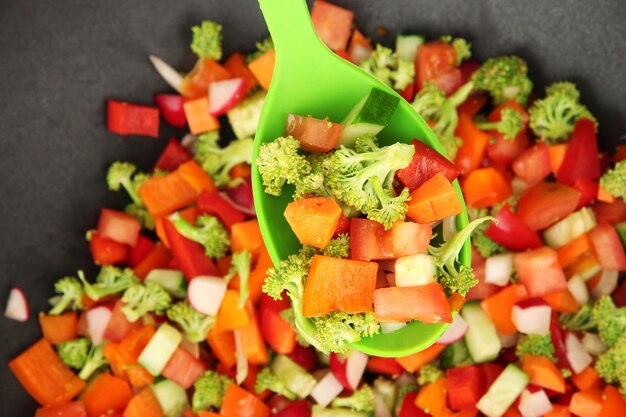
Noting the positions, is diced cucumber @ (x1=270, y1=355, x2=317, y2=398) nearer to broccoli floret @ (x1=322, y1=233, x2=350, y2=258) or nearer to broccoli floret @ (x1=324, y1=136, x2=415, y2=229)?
broccoli floret @ (x1=322, y1=233, x2=350, y2=258)

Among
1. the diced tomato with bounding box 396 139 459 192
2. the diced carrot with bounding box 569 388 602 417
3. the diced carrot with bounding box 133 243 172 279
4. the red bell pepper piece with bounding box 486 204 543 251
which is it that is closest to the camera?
the diced tomato with bounding box 396 139 459 192

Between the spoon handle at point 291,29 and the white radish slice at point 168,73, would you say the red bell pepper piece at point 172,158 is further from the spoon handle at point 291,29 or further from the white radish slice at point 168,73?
the spoon handle at point 291,29

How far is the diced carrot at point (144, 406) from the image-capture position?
3.43m

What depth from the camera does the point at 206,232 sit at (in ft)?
11.5

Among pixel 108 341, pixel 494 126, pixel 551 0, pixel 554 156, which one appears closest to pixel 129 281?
pixel 108 341

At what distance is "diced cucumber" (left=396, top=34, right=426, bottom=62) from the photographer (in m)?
3.64

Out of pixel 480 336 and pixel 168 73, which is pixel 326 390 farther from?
pixel 168 73

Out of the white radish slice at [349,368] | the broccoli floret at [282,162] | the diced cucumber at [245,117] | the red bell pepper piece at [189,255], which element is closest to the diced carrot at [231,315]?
the red bell pepper piece at [189,255]

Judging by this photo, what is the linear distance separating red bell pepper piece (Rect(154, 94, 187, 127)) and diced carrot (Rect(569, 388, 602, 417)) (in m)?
2.39

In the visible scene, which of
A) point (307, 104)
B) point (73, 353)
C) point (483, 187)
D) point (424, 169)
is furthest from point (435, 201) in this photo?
point (73, 353)

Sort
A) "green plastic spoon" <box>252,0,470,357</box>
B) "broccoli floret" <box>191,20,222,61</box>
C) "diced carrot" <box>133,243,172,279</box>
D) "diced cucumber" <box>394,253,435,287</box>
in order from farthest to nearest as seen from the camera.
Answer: "diced carrot" <box>133,243,172,279</box>
"broccoli floret" <box>191,20,222,61</box>
"green plastic spoon" <box>252,0,470,357</box>
"diced cucumber" <box>394,253,435,287</box>

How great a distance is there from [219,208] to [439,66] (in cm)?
131

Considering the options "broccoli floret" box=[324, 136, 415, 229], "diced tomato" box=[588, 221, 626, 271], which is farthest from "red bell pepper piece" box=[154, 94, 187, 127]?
"diced tomato" box=[588, 221, 626, 271]

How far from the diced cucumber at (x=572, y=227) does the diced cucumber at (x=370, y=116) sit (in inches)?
48.1
